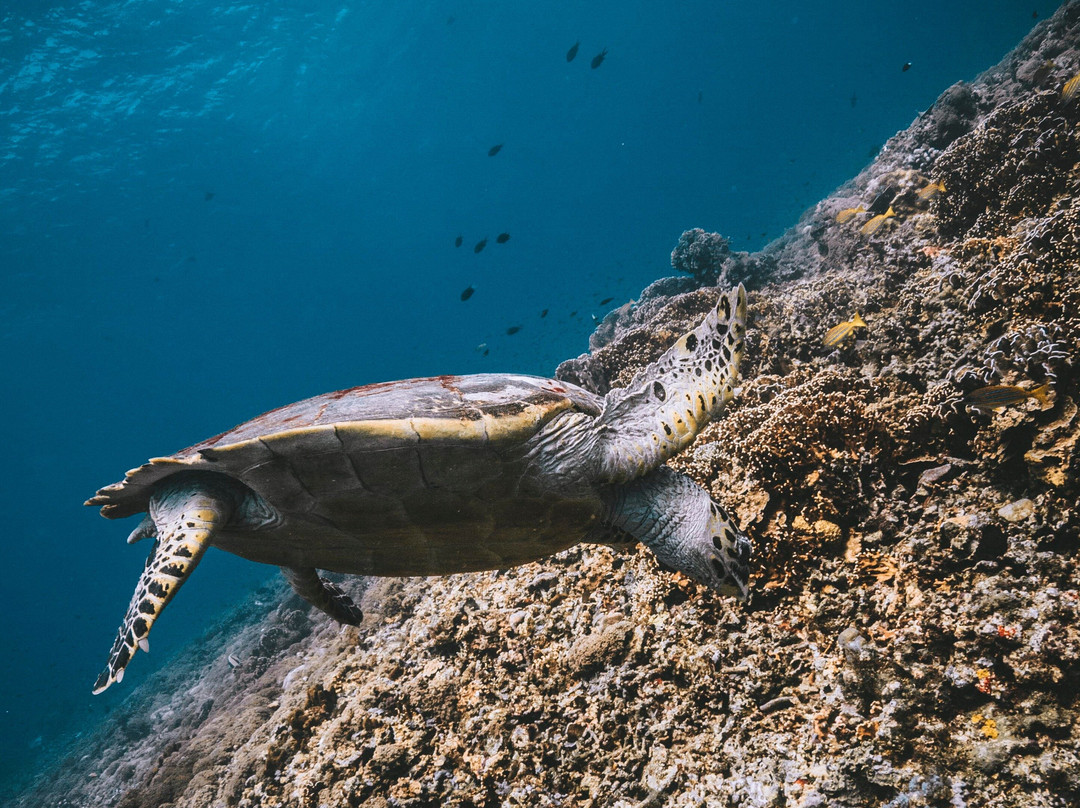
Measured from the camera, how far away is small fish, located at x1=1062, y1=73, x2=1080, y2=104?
3.76 metres

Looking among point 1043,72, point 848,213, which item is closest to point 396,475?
point 848,213

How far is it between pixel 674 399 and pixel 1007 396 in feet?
4.66

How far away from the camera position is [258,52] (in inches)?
1216

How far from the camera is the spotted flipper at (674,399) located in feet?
7.64

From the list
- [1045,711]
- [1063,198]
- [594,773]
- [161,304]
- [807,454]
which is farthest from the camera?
[161,304]

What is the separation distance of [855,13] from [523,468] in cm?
8197

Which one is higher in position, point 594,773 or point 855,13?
point 855,13

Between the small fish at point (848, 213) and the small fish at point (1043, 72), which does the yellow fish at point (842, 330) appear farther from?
the small fish at point (1043, 72)

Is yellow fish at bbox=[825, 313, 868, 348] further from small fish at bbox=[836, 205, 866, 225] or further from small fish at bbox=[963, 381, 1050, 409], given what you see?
small fish at bbox=[836, 205, 866, 225]

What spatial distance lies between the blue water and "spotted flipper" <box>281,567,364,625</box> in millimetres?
10138

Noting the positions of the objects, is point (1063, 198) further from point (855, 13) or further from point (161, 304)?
point (855, 13)

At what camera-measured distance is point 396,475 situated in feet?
6.36

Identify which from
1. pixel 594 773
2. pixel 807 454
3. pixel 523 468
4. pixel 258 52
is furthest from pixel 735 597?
pixel 258 52

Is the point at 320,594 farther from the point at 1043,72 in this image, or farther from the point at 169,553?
the point at 1043,72
